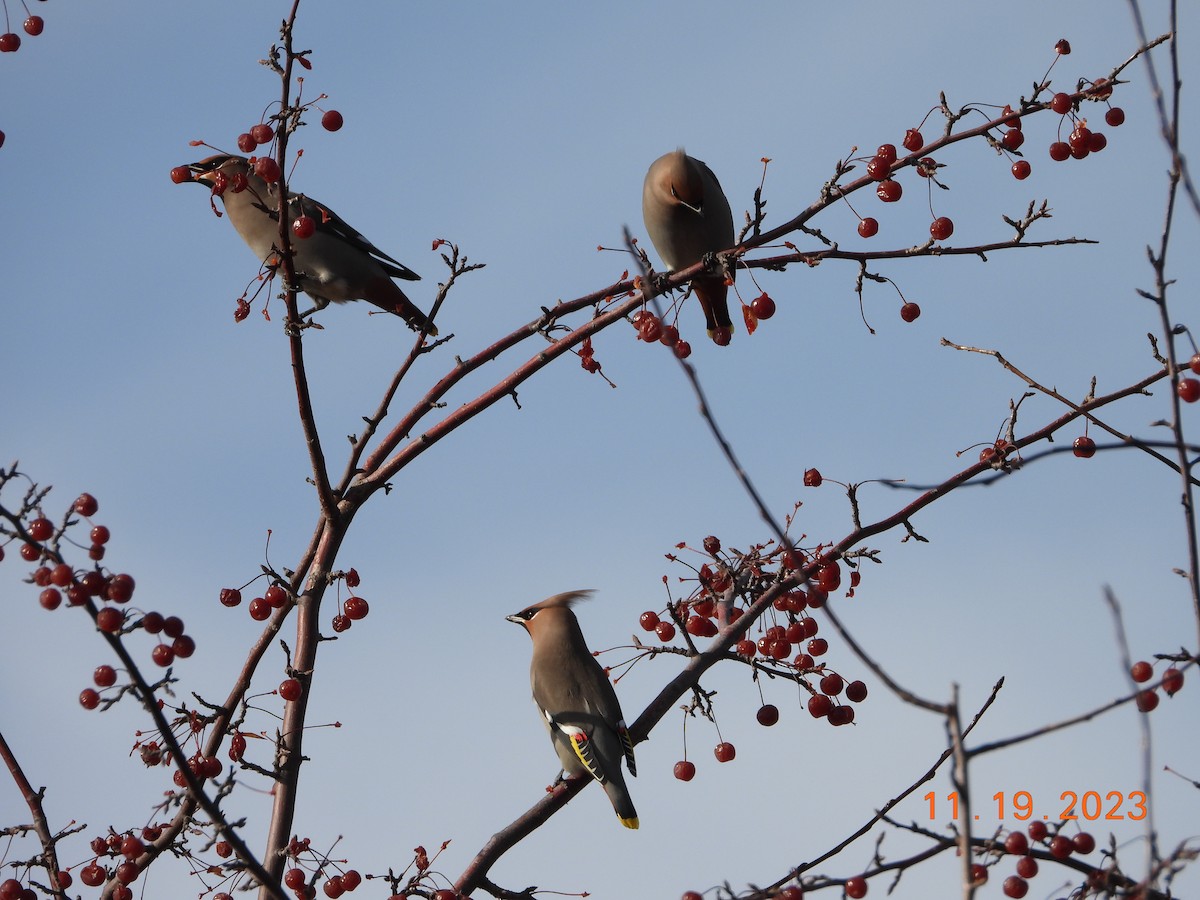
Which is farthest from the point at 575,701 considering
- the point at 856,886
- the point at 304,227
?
the point at 856,886

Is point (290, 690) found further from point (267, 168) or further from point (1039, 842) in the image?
point (1039, 842)

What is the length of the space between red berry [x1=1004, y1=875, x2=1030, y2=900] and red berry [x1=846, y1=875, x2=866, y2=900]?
0.59 meters

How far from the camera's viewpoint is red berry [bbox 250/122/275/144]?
3.21 meters

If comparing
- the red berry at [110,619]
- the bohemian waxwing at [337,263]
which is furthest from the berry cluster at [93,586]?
the bohemian waxwing at [337,263]

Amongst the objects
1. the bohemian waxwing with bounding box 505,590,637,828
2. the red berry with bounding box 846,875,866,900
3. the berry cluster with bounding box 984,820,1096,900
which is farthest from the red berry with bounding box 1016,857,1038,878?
the bohemian waxwing with bounding box 505,590,637,828

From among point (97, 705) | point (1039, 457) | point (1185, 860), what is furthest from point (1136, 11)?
point (97, 705)

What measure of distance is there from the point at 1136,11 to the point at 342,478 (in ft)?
7.44

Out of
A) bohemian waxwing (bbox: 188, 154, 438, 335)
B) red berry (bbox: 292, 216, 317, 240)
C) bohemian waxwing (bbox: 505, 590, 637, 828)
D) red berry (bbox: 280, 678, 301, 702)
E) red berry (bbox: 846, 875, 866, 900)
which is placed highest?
bohemian waxwing (bbox: 188, 154, 438, 335)

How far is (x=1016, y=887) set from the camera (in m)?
2.97

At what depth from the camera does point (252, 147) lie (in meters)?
3.23

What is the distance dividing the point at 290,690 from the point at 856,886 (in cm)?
153

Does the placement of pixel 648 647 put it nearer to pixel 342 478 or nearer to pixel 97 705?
pixel 342 478

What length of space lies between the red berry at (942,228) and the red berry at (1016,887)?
62.9 inches

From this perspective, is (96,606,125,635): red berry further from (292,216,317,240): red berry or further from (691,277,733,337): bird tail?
(691,277,733,337): bird tail
